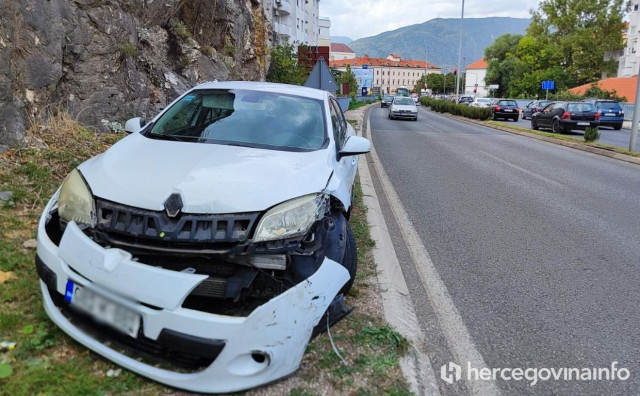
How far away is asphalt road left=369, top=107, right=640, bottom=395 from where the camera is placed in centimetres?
326

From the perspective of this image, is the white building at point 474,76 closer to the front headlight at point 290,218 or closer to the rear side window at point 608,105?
the rear side window at point 608,105

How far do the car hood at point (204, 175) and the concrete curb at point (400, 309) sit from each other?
3.84 feet

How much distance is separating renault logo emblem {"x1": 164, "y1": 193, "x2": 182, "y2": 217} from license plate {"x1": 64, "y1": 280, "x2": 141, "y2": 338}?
0.54 metres

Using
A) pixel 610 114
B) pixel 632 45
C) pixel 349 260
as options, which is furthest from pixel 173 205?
pixel 632 45

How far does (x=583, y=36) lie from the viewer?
71.0 m

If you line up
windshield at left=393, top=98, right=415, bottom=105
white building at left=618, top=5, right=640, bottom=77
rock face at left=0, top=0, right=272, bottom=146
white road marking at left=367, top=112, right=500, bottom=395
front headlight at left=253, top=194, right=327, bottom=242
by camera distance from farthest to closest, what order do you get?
1. white building at left=618, top=5, right=640, bottom=77
2. windshield at left=393, top=98, right=415, bottom=105
3. rock face at left=0, top=0, right=272, bottom=146
4. white road marking at left=367, top=112, right=500, bottom=395
5. front headlight at left=253, top=194, right=327, bottom=242

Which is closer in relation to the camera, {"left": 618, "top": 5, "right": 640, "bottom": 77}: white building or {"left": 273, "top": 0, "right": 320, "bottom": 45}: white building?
{"left": 273, "top": 0, "right": 320, "bottom": 45}: white building

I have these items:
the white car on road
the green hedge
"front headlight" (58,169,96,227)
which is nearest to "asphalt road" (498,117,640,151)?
the green hedge

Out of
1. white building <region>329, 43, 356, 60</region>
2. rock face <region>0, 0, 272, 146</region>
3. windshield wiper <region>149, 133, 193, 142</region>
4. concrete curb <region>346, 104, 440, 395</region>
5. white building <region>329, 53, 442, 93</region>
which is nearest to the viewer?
concrete curb <region>346, 104, 440, 395</region>

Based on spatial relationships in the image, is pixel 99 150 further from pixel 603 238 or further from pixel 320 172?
pixel 603 238

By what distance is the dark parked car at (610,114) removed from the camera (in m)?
27.1

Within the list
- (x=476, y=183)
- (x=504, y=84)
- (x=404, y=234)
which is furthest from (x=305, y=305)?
(x=504, y=84)

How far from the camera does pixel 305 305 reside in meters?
2.56

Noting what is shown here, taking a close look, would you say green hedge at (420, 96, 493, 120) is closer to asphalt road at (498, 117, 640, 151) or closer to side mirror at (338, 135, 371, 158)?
asphalt road at (498, 117, 640, 151)
